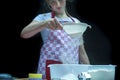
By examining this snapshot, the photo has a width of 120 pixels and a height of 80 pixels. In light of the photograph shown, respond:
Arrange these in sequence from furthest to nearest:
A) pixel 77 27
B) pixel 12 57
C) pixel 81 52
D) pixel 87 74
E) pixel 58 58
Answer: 1. pixel 12 57
2. pixel 81 52
3. pixel 58 58
4. pixel 77 27
5. pixel 87 74

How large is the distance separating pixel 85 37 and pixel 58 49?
0.90 metres

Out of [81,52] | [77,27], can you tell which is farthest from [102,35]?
[77,27]

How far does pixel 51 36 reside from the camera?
2.33 meters

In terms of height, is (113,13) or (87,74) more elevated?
(113,13)

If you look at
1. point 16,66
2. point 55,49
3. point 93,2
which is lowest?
point 16,66

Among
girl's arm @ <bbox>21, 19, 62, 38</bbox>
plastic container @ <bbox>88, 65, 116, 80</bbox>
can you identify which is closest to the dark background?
girl's arm @ <bbox>21, 19, 62, 38</bbox>

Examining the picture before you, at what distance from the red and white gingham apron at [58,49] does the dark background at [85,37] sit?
744 millimetres

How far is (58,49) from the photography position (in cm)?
228

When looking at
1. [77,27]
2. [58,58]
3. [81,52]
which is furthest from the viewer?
[81,52]

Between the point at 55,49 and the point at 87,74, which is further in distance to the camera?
the point at 55,49

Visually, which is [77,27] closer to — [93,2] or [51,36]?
[51,36]

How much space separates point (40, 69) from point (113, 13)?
1.16 meters

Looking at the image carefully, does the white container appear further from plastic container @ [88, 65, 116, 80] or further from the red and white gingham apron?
the red and white gingham apron

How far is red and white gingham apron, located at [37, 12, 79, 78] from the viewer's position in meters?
2.26
